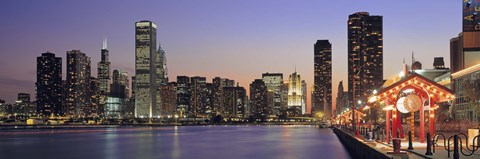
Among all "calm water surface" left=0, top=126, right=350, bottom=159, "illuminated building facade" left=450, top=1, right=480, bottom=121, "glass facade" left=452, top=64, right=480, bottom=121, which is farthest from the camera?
"illuminated building facade" left=450, top=1, right=480, bottom=121

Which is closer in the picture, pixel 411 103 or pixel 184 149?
pixel 411 103

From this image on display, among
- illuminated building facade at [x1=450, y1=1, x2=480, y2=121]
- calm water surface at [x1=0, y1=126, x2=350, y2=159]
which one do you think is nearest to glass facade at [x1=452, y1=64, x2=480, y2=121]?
illuminated building facade at [x1=450, y1=1, x2=480, y2=121]

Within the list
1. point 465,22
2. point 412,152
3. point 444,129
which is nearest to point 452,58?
point 465,22

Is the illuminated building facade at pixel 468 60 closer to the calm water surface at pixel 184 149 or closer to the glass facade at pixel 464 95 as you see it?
the glass facade at pixel 464 95

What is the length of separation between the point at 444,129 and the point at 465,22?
19.0m

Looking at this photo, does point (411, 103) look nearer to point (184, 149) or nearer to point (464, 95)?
point (464, 95)

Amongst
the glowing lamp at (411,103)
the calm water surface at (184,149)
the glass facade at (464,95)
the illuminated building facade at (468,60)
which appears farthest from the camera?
the illuminated building facade at (468,60)

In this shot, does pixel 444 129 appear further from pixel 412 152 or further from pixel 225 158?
pixel 412 152

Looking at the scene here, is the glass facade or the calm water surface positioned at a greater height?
the glass facade

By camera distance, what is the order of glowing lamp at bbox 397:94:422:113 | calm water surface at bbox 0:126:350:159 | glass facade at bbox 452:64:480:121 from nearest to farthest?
glowing lamp at bbox 397:94:422:113 < calm water surface at bbox 0:126:350:159 < glass facade at bbox 452:64:480:121

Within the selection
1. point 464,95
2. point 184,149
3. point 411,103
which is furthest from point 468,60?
point 411,103

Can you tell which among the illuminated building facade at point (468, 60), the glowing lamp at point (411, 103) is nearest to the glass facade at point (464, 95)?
the illuminated building facade at point (468, 60)

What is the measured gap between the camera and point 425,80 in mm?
34312

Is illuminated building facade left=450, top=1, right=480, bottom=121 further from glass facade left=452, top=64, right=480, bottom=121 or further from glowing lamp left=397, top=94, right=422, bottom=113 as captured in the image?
glowing lamp left=397, top=94, right=422, bottom=113
